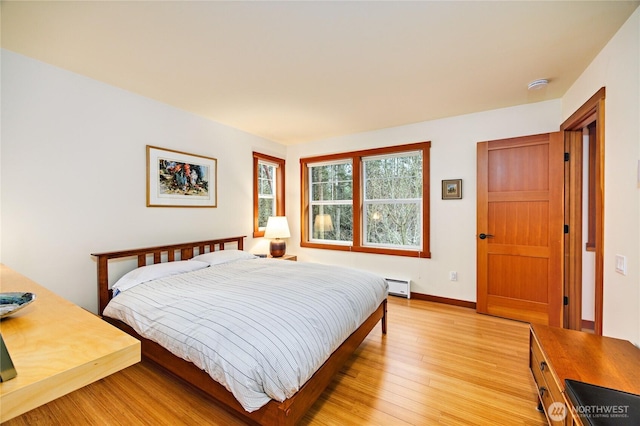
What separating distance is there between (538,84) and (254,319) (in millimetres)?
3277

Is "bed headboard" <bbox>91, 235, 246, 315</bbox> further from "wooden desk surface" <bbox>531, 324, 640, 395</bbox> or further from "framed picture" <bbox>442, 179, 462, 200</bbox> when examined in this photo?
"wooden desk surface" <bbox>531, 324, 640, 395</bbox>

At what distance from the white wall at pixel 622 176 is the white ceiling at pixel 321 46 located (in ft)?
0.60

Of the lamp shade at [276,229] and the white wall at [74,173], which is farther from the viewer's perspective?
the lamp shade at [276,229]

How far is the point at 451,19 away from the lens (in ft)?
5.69

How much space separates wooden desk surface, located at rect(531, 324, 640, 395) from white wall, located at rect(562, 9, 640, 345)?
25cm

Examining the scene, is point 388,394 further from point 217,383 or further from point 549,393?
point 217,383

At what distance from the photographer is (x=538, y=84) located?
8.43ft

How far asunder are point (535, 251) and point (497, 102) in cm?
174

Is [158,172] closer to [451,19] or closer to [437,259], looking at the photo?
[451,19]

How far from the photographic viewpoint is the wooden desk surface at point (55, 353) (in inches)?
24.6

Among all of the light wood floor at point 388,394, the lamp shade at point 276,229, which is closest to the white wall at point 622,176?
the light wood floor at point 388,394

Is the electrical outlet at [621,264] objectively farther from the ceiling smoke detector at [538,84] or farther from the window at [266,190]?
the window at [266,190]

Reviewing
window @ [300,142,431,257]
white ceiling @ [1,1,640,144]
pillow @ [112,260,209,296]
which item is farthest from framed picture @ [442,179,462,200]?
pillow @ [112,260,209,296]

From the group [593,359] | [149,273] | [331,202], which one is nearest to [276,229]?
[331,202]
